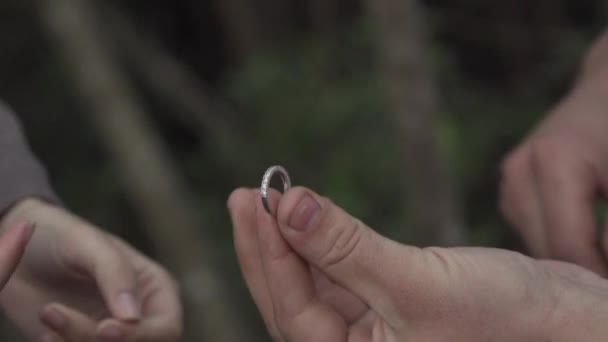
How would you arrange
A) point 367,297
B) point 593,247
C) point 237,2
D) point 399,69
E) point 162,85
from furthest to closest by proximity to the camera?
point 237,2
point 162,85
point 399,69
point 593,247
point 367,297

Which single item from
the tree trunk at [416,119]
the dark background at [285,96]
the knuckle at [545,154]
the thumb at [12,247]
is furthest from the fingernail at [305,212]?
the dark background at [285,96]

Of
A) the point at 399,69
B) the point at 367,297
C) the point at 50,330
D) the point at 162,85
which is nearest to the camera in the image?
the point at 367,297

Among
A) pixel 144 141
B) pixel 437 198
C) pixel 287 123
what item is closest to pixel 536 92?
pixel 287 123

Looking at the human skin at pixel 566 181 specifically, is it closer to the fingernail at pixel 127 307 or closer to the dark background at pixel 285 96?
the fingernail at pixel 127 307

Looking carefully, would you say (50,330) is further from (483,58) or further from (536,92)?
(483,58)

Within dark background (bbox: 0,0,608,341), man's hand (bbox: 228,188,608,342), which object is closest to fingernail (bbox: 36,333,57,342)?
man's hand (bbox: 228,188,608,342)

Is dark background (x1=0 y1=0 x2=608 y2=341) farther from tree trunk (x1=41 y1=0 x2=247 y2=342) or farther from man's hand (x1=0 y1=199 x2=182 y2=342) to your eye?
man's hand (x1=0 y1=199 x2=182 y2=342)
